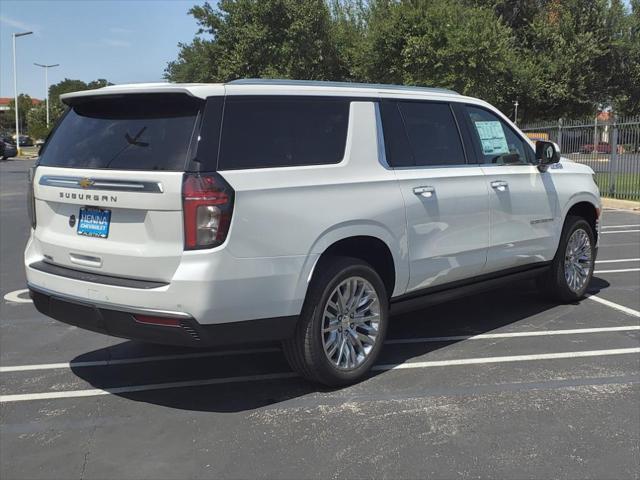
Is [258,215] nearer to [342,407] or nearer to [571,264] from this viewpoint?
[342,407]

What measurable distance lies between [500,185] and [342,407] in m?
2.44

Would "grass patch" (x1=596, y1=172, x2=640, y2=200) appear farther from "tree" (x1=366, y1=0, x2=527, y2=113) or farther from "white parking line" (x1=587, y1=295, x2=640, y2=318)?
"white parking line" (x1=587, y1=295, x2=640, y2=318)

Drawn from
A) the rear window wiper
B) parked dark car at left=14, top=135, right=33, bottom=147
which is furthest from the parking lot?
parked dark car at left=14, top=135, right=33, bottom=147

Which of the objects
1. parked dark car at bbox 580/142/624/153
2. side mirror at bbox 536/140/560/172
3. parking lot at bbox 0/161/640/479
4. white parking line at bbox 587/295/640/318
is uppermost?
parked dark car at bbox 580/142/624/153

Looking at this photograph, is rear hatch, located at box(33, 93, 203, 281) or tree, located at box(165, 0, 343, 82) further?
tree, located at box(165, 0, 343, 82)

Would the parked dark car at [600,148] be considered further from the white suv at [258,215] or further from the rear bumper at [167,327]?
the rear bumper at [167,327]

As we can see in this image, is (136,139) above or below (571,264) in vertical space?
above

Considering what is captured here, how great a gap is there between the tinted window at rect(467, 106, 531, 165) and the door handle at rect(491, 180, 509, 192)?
0.65ft

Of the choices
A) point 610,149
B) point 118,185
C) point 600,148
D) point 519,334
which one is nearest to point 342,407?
point 118,185

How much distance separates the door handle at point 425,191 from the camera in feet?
15.2

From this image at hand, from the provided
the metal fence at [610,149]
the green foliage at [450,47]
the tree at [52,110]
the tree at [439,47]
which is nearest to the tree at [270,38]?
the green foliage at [450,47]

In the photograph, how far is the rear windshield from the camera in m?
3.66

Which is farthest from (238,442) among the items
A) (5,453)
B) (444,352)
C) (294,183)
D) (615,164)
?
(615,164)

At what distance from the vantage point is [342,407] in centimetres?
402
